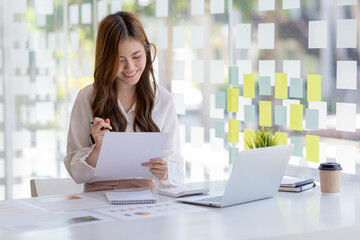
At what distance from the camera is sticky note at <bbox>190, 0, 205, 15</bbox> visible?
12.8 feet

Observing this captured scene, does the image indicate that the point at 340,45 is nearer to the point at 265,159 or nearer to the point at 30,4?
the point at 265,159

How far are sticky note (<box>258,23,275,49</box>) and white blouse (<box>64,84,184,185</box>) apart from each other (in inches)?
36.2

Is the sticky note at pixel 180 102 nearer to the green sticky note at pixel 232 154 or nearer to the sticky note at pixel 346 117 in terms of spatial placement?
the green sticky note at pixel 232 154

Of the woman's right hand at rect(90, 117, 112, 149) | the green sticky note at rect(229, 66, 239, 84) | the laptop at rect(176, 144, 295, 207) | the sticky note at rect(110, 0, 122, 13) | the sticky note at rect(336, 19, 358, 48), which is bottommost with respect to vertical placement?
the laptop at rect(176, 144, 295, 207)

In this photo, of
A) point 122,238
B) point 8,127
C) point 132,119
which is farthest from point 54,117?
point 122,238

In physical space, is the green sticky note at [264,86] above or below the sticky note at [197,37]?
below

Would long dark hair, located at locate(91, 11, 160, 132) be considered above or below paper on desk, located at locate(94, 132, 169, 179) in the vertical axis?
above

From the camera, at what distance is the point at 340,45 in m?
2.96

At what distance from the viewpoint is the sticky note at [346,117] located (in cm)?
292

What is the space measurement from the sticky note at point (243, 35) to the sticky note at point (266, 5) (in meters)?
0.15

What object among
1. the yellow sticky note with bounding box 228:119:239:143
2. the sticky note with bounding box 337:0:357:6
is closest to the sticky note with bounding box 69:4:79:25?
the yellow sticky note with bounding box 228:119:239:143

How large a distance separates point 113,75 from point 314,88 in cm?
117

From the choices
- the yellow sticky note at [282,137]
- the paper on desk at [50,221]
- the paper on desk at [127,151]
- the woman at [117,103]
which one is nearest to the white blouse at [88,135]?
the woman at [117,103]

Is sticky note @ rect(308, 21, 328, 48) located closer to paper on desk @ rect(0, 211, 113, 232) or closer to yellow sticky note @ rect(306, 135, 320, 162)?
yellow sticky note @ rect(306, 135, 320, 162)
